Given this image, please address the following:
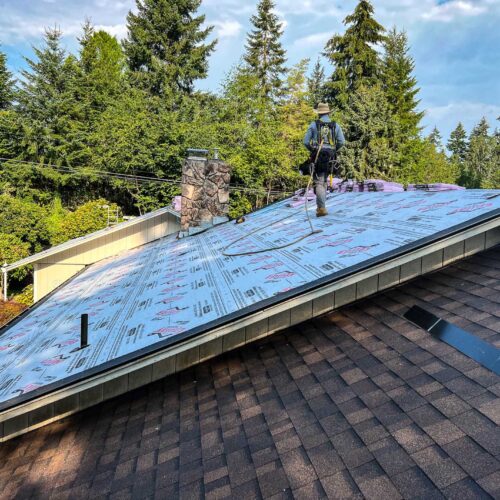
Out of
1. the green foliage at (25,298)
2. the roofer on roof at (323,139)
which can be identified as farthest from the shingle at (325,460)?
the green foliage at (25,298)

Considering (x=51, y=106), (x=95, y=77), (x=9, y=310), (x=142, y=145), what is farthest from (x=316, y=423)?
(x=95, y=77)

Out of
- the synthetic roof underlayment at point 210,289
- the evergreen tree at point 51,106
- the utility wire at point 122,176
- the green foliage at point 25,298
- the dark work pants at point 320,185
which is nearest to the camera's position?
the synthetic roof underlayment at point 210,289

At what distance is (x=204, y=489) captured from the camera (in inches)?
73.4

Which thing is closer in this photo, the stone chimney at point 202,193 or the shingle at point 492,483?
the shingle at point 492,483

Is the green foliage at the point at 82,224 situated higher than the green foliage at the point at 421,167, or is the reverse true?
the green foliage at the point at 421,167

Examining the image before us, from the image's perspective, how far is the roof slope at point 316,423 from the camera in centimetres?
160

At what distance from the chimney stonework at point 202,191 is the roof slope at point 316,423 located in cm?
701

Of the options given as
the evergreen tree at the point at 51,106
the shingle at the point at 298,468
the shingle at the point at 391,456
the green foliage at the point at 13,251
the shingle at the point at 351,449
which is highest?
the evergreen tree at the point at 51,106

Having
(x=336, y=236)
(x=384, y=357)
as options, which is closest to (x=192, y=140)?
(x=336, y=236)

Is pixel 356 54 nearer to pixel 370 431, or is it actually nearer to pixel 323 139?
pixel 323 139

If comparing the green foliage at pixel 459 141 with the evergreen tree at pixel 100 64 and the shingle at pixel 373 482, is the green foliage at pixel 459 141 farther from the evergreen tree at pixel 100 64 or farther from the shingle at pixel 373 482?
the shingle at pixel 373 482

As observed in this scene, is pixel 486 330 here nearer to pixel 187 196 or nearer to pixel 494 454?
pixel 494 454

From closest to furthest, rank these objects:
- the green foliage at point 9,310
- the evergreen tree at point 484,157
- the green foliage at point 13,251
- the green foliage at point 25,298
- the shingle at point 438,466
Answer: the shingle at point 438,466 → the green foliage at point 9,310 → the green foliage at point 25,298 → the green foliage at point 13,251 → the evergreen tree at point 484,157

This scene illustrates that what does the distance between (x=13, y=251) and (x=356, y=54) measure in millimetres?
26474
